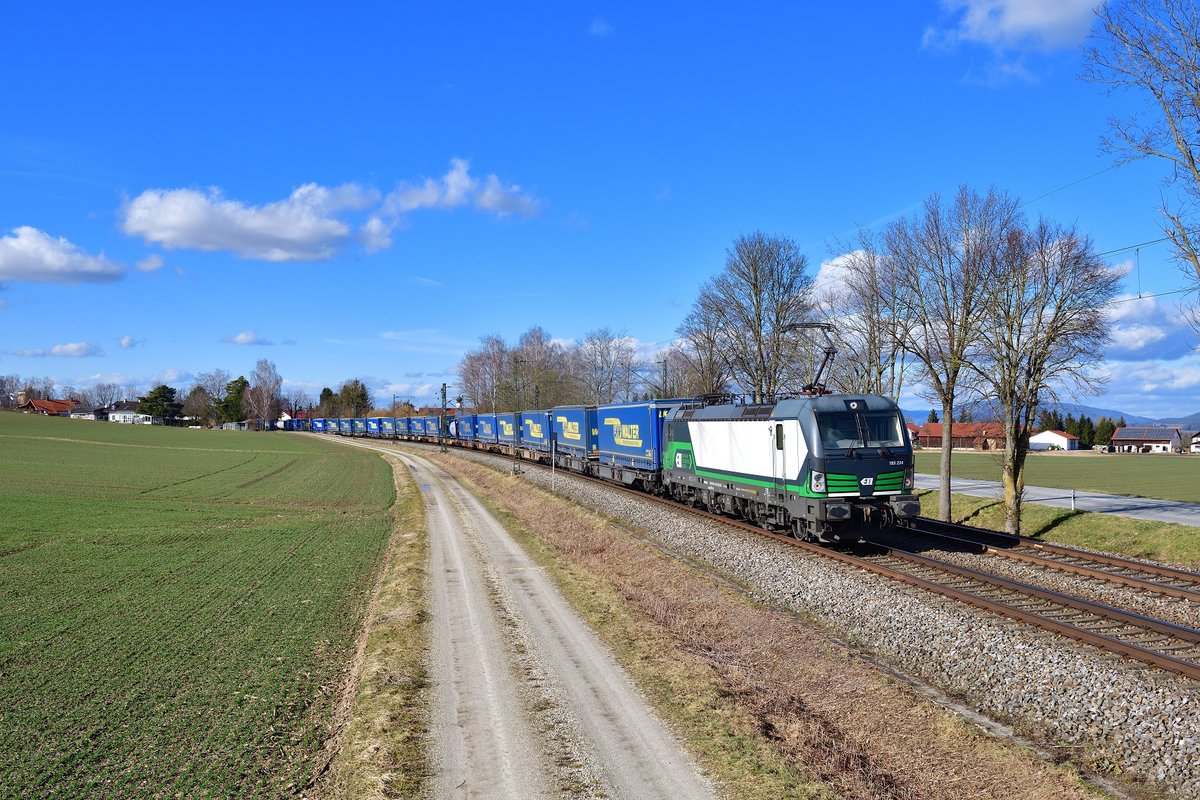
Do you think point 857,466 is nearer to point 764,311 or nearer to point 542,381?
point 764,311

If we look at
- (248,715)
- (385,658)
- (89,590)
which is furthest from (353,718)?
(89,590)

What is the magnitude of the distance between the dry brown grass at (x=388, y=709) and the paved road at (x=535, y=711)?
0.75 ft

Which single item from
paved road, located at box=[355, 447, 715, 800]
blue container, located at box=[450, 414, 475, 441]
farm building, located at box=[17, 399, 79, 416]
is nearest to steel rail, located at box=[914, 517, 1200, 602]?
paved road, located at box=[355, 447, 715, 800]

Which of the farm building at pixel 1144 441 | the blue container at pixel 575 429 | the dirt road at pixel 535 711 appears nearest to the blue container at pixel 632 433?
the blue container at pixel 575 429

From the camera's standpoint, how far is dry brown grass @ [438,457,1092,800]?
7270mm

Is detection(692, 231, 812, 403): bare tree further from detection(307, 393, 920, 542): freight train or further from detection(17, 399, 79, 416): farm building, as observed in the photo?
detection(17, 399, 79, 416): farm building

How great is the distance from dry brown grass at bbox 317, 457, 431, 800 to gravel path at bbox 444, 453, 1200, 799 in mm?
6703

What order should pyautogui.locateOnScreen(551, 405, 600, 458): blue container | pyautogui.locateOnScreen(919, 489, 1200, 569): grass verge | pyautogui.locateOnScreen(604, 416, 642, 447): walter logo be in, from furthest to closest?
1. pyautogui.locateOnScreen(551, 405, 600, 458): blue container
2. pyautogui.locateOnScreen(604, 416, 642, 447): walter logo
3. pyautogui.locateOnScreen(919, 489, 1200, 569): grass verge

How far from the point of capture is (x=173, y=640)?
12.3m

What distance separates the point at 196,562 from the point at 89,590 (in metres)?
3.65

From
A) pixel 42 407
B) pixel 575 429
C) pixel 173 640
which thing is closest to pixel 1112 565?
pixel 173 640

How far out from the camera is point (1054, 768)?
7566 millimetres

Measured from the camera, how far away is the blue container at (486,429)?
6919cm

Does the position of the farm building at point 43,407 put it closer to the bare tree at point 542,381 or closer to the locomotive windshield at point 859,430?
the bare tree at point 542,381
